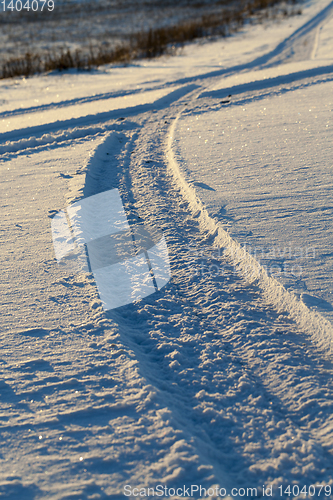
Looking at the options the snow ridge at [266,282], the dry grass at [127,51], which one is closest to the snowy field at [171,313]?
the snow ridge at [266,282]

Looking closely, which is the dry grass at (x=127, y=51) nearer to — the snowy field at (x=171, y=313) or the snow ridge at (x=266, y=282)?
the snowy field at (x=171, y=313)

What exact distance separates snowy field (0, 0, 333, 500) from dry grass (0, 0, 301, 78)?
6.22 meters

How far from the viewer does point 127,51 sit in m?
12.0

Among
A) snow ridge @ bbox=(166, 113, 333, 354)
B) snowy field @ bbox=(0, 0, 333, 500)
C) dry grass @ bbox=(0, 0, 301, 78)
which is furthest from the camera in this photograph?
dry grass @ bbox=(0, 0, 301, 78)

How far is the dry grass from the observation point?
34.3ft

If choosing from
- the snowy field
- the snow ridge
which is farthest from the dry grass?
the snow ridge

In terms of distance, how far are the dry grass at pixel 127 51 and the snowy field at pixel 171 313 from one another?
6220 millimetres

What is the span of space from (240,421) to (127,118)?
5.47 meters

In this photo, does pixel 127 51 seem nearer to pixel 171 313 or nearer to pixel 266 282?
pixel 266 282

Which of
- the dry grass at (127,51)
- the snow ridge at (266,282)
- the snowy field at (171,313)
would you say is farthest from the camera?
the dry grass at (127,51)

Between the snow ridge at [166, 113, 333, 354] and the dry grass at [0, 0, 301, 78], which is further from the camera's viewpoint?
the dry grass at [0, 0, 301, 78]

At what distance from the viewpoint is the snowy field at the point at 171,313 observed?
1.63m

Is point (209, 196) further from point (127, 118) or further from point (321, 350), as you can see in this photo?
point (127, 118)

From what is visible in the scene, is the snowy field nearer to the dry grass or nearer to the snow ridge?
the snow ridge
